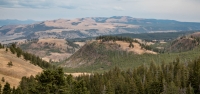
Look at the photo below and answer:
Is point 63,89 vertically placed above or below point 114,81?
above

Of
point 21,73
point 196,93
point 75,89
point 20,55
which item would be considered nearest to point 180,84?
point 196,93

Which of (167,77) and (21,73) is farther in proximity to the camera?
(21,73)

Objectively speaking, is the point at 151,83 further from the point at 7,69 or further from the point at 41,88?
the point at 7,69

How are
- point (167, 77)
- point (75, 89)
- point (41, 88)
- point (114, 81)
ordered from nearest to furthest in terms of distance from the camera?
point (41, 88)
point (75, 89)
point (167, 77)
point (114, 81)

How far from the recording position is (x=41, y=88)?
46844 millimetres

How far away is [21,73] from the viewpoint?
147 meters

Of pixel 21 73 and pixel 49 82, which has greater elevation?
pixel 49 82

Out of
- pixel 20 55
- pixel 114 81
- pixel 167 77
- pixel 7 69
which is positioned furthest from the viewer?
pixel 20 55

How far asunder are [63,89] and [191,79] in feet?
255

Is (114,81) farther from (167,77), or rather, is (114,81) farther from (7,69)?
(7,69)

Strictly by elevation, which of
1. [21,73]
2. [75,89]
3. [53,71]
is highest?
[53,71]

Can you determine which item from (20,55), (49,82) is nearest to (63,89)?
(49,82)

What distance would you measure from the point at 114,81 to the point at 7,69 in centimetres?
6897

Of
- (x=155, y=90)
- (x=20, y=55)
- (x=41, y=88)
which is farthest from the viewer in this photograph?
(x=20, y=55)
